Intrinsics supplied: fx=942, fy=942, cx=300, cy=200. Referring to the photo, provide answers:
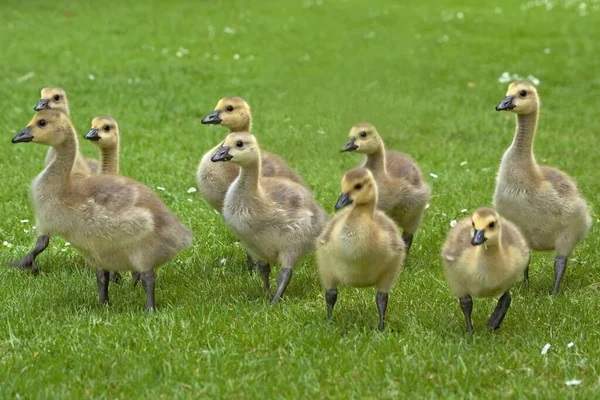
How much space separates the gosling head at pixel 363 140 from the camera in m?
8.31

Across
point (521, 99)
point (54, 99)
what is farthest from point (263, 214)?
point (54, 99)

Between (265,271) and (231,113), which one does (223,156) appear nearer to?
(265,271)

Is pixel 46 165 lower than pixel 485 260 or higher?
higher

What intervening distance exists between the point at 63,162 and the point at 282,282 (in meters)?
1.92

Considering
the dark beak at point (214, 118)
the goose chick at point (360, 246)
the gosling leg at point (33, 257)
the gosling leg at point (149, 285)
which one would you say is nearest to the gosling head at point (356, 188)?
the goose chick at point (360, 246)

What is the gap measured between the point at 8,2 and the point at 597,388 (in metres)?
24.5

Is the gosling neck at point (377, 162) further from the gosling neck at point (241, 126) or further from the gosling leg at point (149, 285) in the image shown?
the gosling leg at point (149, 285)

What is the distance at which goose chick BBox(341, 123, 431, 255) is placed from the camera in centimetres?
835

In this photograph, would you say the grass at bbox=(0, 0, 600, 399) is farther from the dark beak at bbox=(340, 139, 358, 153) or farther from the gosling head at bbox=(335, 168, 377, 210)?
the dark beak at bbox=(340, 139, 358, 153)

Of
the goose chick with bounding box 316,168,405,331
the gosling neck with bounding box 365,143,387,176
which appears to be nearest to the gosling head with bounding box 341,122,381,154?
the gosling neck with bounding box 365,143,387,176

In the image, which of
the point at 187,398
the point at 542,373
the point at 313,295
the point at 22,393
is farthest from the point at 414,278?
the point at 22,393

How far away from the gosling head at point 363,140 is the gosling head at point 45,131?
249cm

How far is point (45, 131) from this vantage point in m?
7.19

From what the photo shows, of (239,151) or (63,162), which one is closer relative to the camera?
(63,162)
